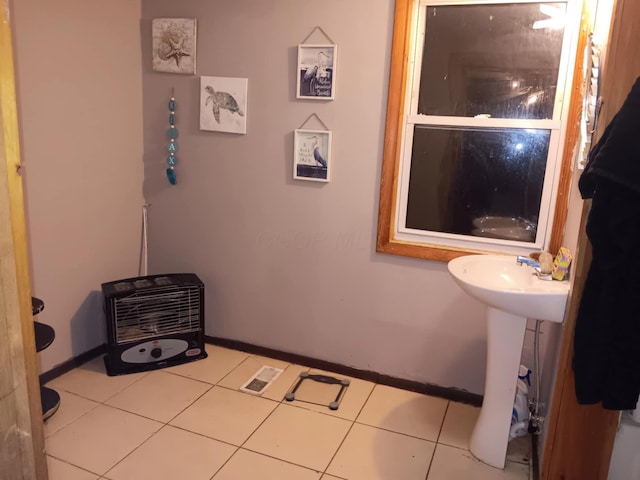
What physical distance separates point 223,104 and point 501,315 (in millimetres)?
1730

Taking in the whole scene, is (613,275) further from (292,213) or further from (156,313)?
(156,313)

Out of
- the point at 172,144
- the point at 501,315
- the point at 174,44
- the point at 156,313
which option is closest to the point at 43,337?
the point at 156,313

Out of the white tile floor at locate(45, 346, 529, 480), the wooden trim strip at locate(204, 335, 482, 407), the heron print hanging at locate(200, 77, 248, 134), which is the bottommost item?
the white tile floor at locate(45, 346, 529, 480)

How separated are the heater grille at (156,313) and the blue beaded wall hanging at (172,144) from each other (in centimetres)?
63

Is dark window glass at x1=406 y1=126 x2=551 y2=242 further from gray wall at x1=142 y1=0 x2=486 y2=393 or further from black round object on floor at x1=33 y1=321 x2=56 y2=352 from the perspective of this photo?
black round object on floor at x1=33 y1=321 x2=56 y2=352

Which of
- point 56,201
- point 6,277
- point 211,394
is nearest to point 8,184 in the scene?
point 6,277

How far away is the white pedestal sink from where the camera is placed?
1.68 m

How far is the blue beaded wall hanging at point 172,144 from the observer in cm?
276

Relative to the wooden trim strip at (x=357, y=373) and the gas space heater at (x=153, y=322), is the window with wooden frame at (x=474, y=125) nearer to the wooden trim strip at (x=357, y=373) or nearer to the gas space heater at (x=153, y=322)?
the wooden trim strip at (x=357, y=373)

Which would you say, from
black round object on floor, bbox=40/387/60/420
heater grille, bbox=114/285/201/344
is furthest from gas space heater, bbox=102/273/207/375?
black round object on floor, bbox=40/387/60/420

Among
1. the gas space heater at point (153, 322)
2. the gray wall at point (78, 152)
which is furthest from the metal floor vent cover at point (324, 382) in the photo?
the gray wall at point (78, 152)

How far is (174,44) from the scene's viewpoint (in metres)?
2.66

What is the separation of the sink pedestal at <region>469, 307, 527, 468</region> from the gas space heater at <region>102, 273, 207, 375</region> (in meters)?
1.54

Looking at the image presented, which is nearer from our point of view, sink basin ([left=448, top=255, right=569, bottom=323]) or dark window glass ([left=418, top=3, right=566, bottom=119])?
sink basin ([left=448, top=255, right=569, bottom=323])
